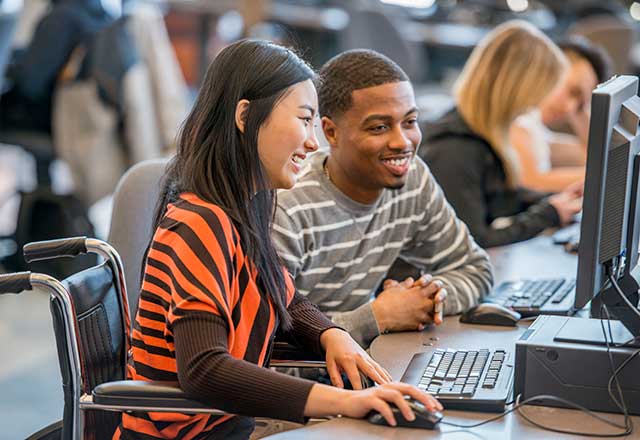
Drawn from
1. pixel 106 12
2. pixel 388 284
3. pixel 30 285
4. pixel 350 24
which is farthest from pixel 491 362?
pixel 350 24

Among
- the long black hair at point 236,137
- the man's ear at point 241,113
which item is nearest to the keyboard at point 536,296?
the long black hair at point 236,137

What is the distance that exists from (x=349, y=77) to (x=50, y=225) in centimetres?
233

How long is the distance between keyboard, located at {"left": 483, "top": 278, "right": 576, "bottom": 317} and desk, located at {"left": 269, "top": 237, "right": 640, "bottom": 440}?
0.08 meters

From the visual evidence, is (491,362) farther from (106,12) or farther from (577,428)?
(106,12)

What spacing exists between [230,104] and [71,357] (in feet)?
1.50

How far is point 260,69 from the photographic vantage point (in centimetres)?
153

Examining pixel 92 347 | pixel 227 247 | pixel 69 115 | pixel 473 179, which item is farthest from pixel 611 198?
pixel 69 115

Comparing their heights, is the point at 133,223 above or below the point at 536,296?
above

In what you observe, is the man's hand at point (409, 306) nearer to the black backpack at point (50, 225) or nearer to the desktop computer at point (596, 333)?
the desktop computer at point (596, 333)

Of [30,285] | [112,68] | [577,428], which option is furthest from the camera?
[112,68]

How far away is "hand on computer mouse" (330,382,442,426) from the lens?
1309 mm

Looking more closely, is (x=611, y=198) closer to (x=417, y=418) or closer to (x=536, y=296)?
(x=417, y=418)

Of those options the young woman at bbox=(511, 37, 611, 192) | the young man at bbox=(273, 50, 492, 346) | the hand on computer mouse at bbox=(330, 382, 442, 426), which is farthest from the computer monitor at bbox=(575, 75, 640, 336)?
the young woman at bbox=(511, 37, 611, 192)

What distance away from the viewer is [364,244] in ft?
6.46
